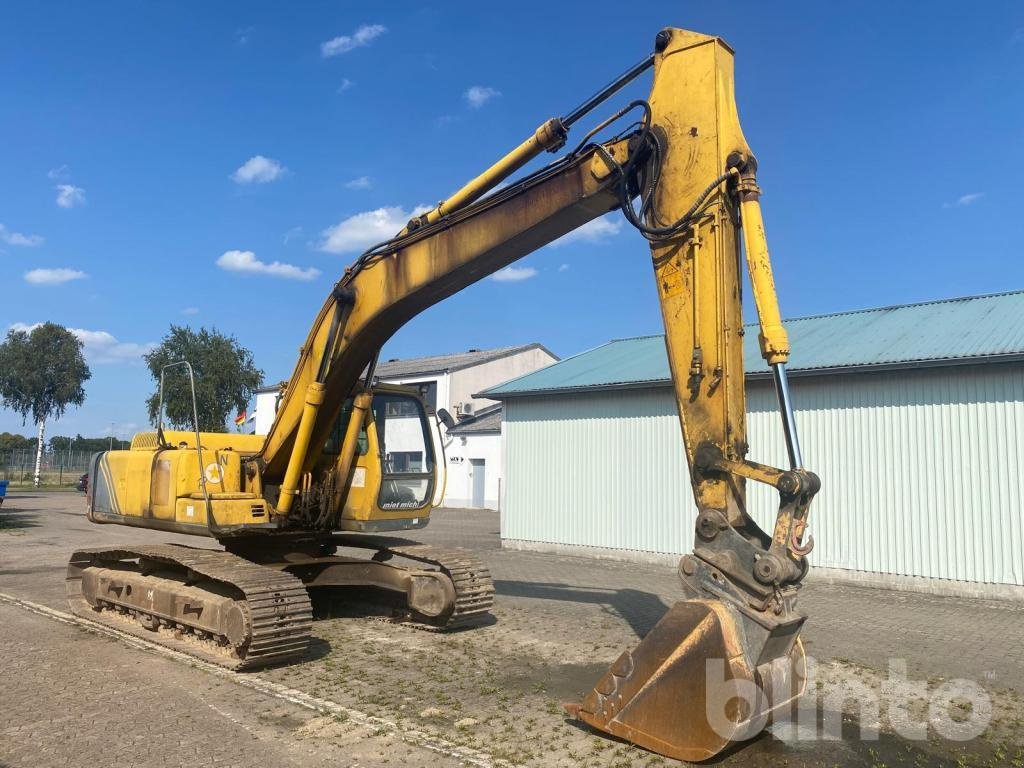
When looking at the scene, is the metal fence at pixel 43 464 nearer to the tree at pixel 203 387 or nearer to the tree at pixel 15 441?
the tree at pixel 15 441

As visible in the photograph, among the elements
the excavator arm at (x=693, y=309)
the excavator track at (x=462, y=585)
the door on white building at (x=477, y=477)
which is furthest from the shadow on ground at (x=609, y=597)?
the door on white building at (x=477, y=477)

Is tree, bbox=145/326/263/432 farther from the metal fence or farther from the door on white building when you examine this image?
the metal fence

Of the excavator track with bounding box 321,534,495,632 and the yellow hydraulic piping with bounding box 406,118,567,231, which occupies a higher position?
the yellow hydraulic piping with bounding box 406,118,567,231

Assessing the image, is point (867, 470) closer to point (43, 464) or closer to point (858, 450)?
point (858, 450)

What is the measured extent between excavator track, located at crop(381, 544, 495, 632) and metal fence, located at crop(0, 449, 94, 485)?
50.9 meters

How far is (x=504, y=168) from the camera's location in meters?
7.21

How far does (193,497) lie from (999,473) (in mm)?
11082

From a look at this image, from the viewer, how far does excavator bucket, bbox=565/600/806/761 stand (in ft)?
15.6

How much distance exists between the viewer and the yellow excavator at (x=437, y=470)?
5.04 metres

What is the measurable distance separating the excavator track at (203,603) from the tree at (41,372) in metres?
→ 54.8

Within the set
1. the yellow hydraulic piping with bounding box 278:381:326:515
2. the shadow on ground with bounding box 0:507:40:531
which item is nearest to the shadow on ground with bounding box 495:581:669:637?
the yellow hydraulic piping with bounding box 278:381:326:515

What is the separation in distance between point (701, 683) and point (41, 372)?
6431 cm

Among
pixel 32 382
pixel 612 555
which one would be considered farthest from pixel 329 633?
pixel 32 382

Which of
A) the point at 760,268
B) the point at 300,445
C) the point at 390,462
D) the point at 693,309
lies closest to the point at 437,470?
the point at 390,462
